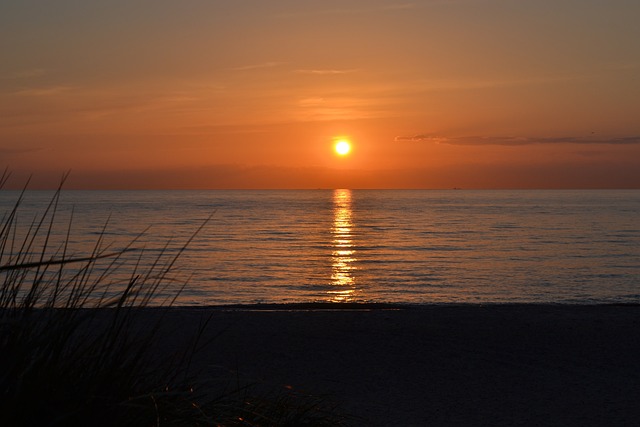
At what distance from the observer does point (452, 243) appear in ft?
123

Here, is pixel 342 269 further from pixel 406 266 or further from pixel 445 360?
pixel 445 360

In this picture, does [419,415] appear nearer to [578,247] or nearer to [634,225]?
[578,247]

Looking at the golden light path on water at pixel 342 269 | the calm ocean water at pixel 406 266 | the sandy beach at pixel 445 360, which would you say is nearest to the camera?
the sandy beach at pixel 445 360

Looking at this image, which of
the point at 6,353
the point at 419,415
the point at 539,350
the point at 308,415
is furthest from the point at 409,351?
the point at 6,353

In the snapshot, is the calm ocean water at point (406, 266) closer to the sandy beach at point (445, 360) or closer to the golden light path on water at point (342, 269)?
the golden light path on water at point (342, 269)

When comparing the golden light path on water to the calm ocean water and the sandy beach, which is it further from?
the sandy beach

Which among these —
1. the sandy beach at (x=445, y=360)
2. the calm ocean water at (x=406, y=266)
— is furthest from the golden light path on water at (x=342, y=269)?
the sandy beach at (x=445, y=360)

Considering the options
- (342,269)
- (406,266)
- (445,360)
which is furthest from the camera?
(406,266)

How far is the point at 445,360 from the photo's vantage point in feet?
29.3

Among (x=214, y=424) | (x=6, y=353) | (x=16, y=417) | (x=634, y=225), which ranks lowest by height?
(x=634, y=225)

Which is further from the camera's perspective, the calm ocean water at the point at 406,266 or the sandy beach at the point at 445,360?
the calm ocean water at the point at 406,266

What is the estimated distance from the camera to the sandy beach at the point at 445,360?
23.1 feet

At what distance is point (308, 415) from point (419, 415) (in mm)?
1908

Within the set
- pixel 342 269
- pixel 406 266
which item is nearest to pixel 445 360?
pixel 342 269
